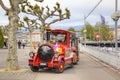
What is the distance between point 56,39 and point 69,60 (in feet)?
6.31

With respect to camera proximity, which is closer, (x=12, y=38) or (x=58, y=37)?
(x=12, y=38)

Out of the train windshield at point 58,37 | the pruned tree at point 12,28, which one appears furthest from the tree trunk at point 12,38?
the train windshield at point 58,37

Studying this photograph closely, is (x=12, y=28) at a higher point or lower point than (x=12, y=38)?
higher

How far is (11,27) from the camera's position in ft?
65.4

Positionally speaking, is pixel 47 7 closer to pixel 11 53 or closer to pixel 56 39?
pixel 56 39

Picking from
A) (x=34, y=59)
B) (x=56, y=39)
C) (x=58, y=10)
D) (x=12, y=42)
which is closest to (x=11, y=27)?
(x=12, y=42)

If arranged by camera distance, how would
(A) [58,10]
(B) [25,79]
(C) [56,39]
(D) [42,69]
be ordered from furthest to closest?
(A) [58,10] < (C) [56,39] < (D) [42,69] < (B) [25,79]

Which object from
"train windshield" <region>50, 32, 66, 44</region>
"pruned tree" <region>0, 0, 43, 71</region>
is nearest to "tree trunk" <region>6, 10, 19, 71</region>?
"pruned tree" <region>0, 0, 43, 71</region>

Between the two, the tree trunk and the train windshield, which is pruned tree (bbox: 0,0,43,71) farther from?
the train windshield

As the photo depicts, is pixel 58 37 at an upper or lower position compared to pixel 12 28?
lower

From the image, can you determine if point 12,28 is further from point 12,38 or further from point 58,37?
point 58,37

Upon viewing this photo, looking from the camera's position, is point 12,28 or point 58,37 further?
point 58,37

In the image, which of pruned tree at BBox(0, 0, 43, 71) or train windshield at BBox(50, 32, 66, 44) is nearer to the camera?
pruned tree at BBox(0, 0, 43, 71)

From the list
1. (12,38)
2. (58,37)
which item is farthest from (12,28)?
(58,37)
